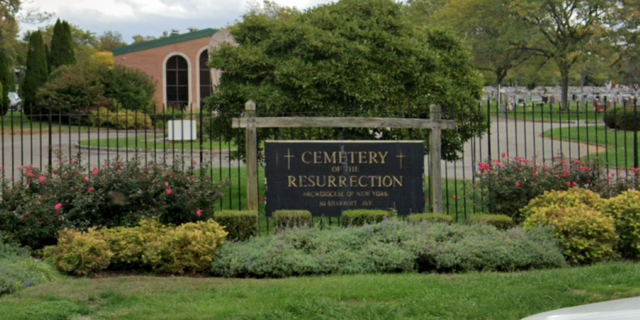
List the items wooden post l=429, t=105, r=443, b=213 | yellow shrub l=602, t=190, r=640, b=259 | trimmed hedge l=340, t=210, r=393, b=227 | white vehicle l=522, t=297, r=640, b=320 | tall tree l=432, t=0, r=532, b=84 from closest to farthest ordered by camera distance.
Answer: white vehicle l=522, t=297, r=640, b=320
yellow shrub l=602, t=190, r=640, b=259
trimmed hedge l=340, t=210, r=393, b=227
wooden post l=429, t=105, r=443, b=213
tall tree l=432, t=0, r=532, b=84

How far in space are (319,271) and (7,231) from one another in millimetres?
3777

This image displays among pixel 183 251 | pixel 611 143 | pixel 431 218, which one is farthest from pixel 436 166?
pixel 611 143

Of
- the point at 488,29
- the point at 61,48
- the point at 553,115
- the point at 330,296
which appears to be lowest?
the point at 330,296

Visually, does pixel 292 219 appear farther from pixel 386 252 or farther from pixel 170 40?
pixel 170 40

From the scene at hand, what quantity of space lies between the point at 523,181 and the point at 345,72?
322 cm

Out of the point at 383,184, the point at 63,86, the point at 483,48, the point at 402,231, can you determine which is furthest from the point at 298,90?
the point at 483,48

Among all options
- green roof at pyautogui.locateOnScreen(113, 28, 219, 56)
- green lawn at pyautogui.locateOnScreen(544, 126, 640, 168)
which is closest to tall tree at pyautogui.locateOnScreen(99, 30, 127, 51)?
green roof at pyautogui.locateOnScreen(113, 28, 219, 56)

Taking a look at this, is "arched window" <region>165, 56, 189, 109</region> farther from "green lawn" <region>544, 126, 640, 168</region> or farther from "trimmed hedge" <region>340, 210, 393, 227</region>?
"trimmed hedge" <region>340, 210, 393, 227</region>

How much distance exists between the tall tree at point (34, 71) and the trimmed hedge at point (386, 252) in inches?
1353

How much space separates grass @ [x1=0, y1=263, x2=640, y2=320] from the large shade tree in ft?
15.5

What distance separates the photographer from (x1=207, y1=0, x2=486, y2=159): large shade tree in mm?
12008

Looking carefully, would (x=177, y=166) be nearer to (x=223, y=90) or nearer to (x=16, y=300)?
(x=223, y=90)

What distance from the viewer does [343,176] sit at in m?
10.2

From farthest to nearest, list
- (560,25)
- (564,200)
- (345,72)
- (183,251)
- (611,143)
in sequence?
1. (560,25)
2. (611,143)
3. (345,72)
4. (564,200)
5. (183,251)
